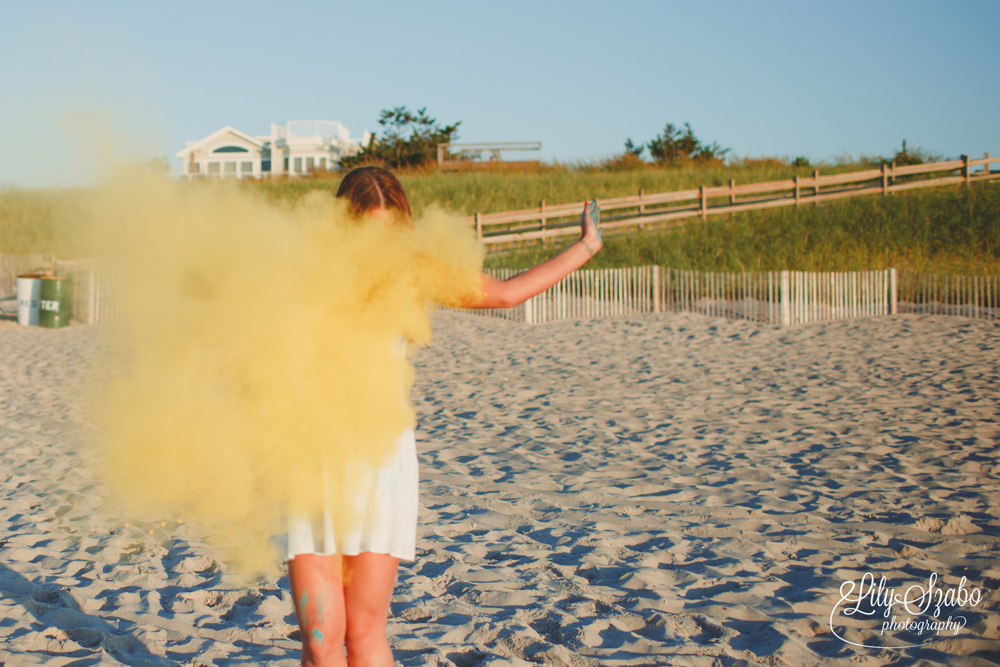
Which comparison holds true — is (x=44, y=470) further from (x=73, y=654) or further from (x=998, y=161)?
(x=998, y=161)

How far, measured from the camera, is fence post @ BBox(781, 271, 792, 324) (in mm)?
13422

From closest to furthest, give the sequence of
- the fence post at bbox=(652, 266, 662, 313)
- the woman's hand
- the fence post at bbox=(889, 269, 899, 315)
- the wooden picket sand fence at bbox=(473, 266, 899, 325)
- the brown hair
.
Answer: the brown hair → the woman's hand → the wooden picket sand fence at bbox=(473, 266, 899, 325) → the fence post at bbox=(889, 269, 899, 315) → the fence post at bbox=(652, 266, 662, 313)

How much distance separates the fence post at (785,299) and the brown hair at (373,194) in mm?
12888

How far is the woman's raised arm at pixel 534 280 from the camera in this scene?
1.93 meters

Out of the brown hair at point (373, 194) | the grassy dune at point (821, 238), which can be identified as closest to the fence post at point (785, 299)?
the grassy dune at point (821, 238)

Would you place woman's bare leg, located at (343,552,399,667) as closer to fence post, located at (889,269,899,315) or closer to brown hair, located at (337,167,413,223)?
brown hair, located at (337,167,413,223)

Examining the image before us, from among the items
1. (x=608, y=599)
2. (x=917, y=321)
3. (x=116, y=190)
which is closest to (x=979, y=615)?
(x=608, y=599)

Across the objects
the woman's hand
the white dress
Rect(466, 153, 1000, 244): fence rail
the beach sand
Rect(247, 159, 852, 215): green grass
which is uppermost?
Rect(247, 159, 852, 215): green grass

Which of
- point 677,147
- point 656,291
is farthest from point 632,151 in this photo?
point 656,291

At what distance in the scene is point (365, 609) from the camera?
185 centimetres

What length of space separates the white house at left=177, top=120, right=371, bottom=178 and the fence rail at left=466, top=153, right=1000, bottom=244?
25.5 meters

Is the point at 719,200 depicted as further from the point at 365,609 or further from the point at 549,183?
the point at 365,609

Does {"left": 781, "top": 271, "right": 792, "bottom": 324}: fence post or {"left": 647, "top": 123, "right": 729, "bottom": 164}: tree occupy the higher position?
{"left": 647, "top": 123, "right": 729, "bottom": 164}: tree

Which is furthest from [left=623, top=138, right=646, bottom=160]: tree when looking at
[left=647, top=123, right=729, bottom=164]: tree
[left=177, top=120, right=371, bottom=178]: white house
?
[left=177, top=120, right=371, bottom=178]: white house
